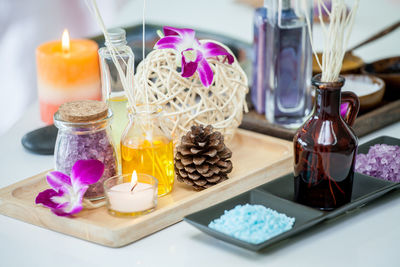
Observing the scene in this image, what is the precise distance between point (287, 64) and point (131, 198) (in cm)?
43

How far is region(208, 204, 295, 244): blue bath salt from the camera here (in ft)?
2.32

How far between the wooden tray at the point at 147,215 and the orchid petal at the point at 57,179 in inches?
1.5

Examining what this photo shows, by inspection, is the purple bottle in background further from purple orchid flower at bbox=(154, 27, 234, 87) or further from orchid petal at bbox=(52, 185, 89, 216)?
orchid petal at bbox=(52, 185, 89, 216)

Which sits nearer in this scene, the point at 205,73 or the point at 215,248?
the point at 215,248

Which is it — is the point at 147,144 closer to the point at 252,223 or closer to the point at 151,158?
the point at 151,158

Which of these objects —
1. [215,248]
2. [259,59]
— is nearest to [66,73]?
[259,59]

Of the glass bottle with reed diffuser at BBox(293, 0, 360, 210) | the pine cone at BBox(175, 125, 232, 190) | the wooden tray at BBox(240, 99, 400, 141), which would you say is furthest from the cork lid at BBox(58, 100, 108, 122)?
the wooden tray at BBox(240, 99, 400, 141)

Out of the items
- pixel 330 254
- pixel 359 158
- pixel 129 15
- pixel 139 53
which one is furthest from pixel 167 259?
pixel 129 15

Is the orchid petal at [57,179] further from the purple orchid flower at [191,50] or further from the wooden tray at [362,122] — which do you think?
the wooden tray at [362,122]

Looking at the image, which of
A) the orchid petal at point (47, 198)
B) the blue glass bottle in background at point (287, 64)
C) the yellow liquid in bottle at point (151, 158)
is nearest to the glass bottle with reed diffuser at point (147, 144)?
the yellow liquid in bottle at point (151, 158)

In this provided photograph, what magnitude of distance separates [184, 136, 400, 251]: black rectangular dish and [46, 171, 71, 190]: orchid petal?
17 cm

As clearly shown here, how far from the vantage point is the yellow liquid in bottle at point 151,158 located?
32.2 inches

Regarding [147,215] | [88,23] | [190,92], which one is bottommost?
[88,23]

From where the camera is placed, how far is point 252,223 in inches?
28.4
